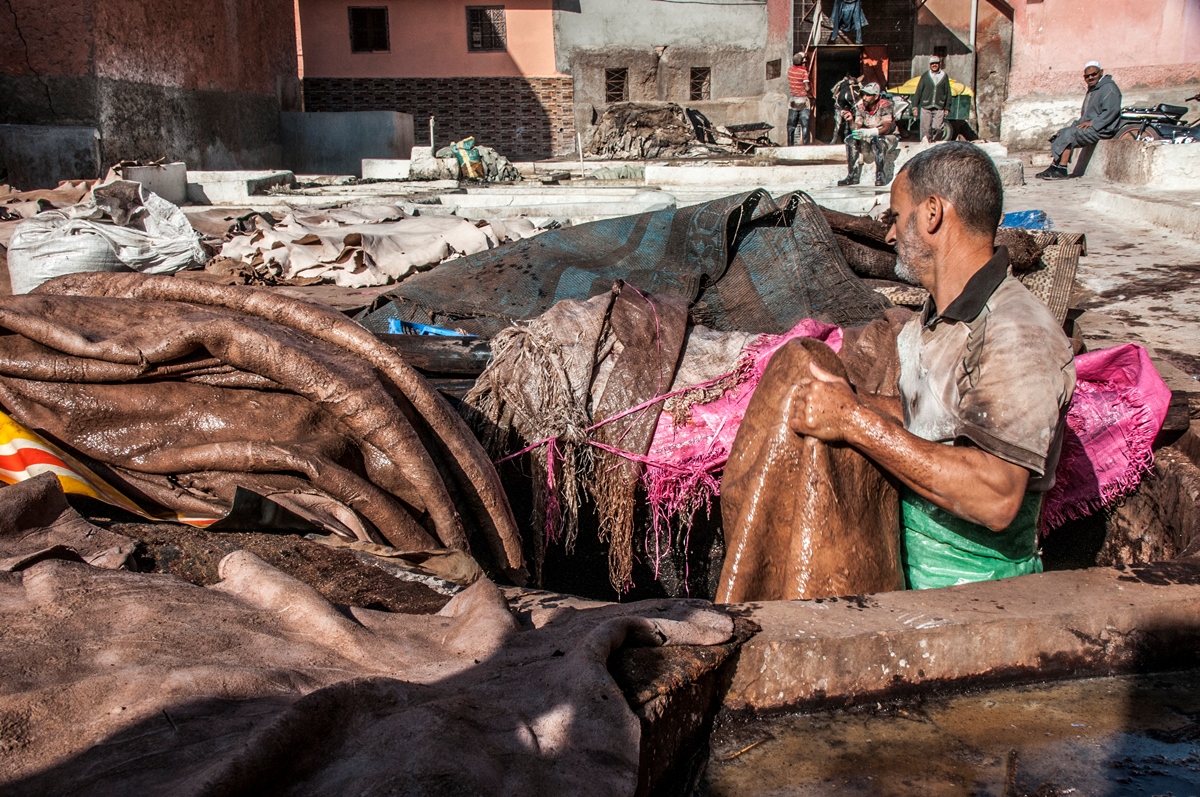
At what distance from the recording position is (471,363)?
12.3ft

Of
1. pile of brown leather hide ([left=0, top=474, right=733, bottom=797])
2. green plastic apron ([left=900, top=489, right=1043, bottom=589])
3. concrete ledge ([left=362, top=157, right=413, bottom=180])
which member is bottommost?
green plastic apron ([left=900, top=489, right=1043, bottom=589])

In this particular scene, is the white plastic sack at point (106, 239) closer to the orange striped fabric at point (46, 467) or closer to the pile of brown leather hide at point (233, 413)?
the pile of brown leather hide at point (233, 413)

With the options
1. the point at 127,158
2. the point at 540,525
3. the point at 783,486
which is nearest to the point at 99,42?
the point at 127,158

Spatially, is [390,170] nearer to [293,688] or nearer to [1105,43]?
[1105,43]

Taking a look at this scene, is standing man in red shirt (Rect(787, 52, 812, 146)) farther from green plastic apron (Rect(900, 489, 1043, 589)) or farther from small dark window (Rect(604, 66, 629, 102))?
green plastic apron (Rect(900, 489, 1043, 589))

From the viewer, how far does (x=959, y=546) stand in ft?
8.39

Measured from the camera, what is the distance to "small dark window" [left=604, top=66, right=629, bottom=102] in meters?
24.1

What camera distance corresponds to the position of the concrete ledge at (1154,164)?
888cm

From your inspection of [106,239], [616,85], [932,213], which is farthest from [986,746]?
[616,85]

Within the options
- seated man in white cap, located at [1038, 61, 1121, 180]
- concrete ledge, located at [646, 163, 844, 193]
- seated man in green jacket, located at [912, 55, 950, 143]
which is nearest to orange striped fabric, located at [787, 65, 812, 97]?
seated man in green jacket, located at [912, 55, 950, 143]

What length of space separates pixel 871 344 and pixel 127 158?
11.6 meters

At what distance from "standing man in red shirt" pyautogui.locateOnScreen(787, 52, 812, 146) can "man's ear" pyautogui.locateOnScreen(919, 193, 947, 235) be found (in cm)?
1942

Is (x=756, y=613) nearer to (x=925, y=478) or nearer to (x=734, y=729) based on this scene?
(x=734, y=729)

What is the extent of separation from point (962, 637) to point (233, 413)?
211 cm
